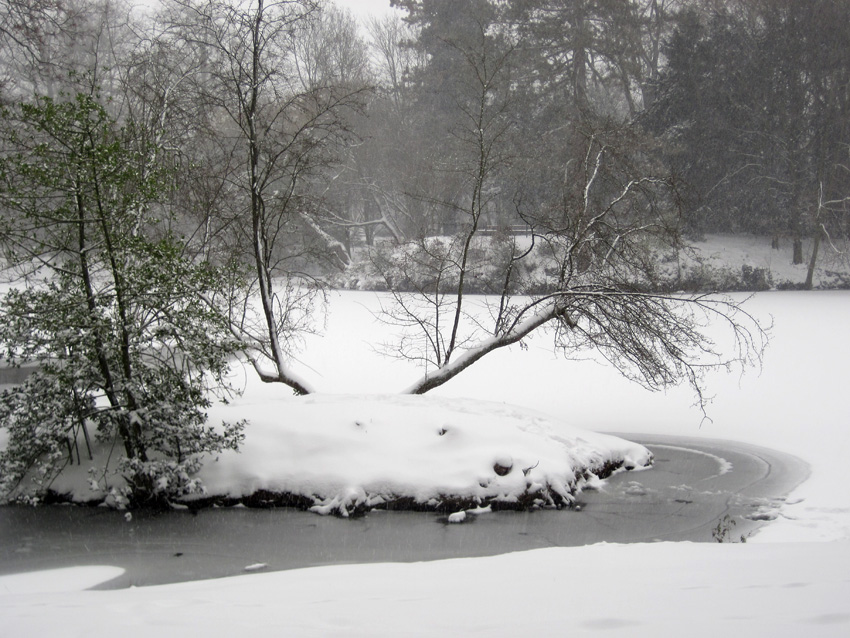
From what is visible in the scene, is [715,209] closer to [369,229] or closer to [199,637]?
[369,229]

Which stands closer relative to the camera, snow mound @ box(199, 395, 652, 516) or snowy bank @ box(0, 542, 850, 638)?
snowy bank @ box(0, 542, 850, 638)

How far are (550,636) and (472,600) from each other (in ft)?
2.99

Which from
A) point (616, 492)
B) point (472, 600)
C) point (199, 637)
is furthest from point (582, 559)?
point (616, 492)

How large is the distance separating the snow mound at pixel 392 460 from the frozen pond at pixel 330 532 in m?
0.24

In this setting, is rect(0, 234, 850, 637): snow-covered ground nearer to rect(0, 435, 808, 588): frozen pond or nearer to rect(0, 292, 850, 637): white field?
rect(0, 292, 850, 637): white field

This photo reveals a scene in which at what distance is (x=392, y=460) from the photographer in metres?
9.01

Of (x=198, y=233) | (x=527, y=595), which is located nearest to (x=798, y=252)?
(x=198, y=233)

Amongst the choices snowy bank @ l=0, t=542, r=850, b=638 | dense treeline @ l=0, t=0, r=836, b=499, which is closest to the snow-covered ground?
snowy bank @ l=0, t=542, r=850, b=638

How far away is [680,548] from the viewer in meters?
5.86

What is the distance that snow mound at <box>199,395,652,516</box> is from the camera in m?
8.73

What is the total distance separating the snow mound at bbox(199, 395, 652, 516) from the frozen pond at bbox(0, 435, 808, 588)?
0.24 m

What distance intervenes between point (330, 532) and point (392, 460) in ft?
4.33

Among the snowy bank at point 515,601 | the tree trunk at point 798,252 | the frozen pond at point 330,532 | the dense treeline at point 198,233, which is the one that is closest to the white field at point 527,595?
the snowy bank at point 515,601

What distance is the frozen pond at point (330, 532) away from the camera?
7.12 m
